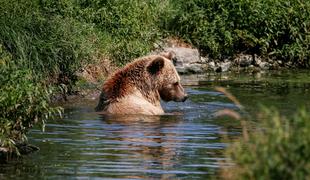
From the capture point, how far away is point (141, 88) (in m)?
14.7

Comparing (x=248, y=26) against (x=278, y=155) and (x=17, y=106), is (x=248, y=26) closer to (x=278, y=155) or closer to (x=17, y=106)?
(x=17, y=106)

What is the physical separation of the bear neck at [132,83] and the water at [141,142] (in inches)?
15.6

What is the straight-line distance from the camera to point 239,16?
2428 cm

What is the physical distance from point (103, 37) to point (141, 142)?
7.60 m

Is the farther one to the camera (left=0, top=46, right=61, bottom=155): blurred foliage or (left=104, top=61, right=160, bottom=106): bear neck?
(left=104, top=61, right=160, bottom=106): bear neck

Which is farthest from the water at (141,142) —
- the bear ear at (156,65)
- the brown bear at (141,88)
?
the bear ear at (156,65)

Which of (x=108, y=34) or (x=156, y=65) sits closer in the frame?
(x=156, y=65)

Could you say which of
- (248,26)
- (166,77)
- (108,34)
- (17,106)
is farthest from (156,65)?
(248,26)

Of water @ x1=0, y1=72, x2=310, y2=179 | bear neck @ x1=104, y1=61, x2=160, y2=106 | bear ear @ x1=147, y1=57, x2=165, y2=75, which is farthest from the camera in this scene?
bear ear @ x1=147, y1=57, x2=165, y2=75

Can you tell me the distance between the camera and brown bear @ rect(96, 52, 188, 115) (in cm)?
1433

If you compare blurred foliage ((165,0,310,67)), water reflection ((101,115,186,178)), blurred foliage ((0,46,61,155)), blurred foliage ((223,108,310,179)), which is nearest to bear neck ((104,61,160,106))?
water reflection ((101,115,186,178))

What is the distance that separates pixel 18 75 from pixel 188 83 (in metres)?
10.2

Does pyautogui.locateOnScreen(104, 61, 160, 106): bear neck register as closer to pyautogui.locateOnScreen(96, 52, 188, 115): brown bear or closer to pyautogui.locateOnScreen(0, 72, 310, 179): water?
pyautogui.locateOnScreen(96, 52, 188, 115): brown bear

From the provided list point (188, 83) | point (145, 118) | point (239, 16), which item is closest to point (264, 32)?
point (239, 16)
